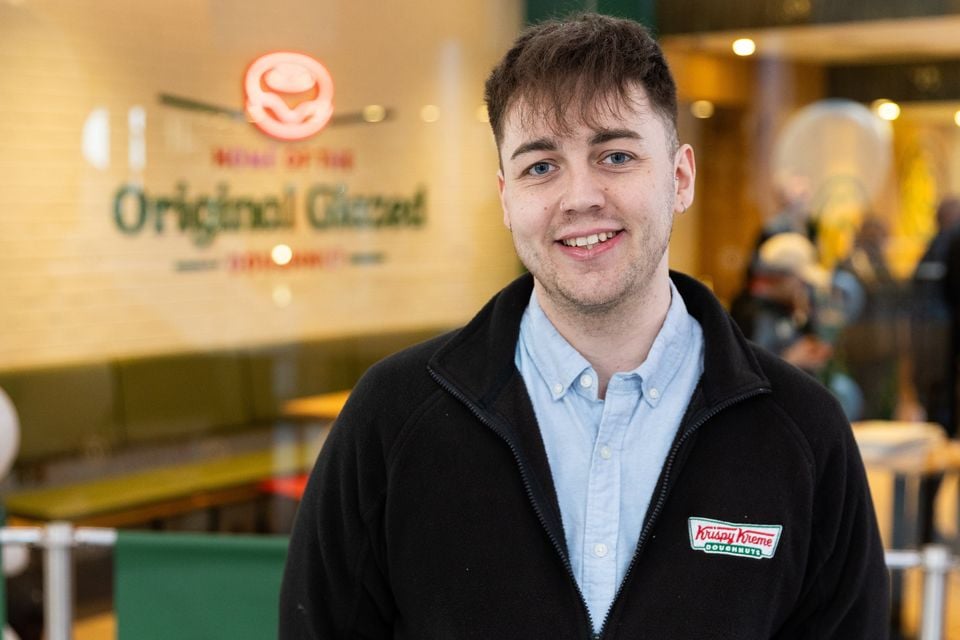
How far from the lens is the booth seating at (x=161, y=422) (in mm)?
4195

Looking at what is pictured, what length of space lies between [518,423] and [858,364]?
13.4 feet

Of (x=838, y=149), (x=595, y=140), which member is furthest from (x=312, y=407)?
(x=595, y=140)

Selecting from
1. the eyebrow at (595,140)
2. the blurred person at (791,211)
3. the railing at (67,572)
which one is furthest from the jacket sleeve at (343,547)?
the blurred person at (791,211)

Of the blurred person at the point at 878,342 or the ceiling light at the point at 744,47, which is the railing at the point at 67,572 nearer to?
the blurred person at the point at 878,342

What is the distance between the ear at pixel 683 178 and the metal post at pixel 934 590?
1.64 meters

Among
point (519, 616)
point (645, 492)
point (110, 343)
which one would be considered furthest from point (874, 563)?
point (110, 343)

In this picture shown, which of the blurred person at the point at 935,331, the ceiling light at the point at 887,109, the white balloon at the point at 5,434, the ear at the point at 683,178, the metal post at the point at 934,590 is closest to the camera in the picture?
the ear at the point at 683,178

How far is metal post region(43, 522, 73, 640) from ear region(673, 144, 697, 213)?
1914mm

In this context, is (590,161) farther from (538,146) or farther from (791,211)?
(791,211)

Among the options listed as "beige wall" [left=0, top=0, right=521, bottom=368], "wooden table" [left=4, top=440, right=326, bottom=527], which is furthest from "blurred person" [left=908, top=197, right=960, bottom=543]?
"wooden table" [left=4, top=440, right=326, bottom=527]

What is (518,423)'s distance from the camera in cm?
159

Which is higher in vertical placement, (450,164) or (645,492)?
(450,164)

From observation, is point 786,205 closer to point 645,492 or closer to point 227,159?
point 227,159

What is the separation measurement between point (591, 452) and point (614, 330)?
0.16 m
